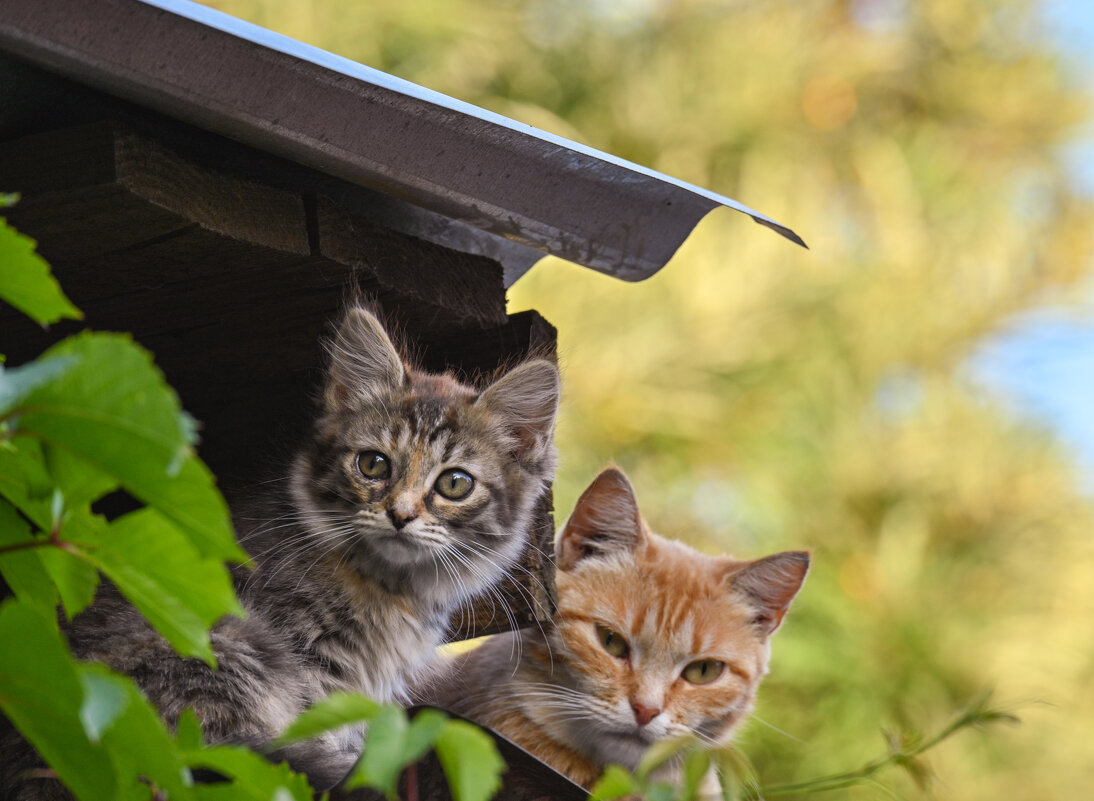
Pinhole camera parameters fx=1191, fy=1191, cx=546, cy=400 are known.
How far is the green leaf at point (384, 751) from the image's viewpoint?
560 millimetres

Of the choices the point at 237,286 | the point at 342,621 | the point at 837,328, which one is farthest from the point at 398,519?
the point at 837,328

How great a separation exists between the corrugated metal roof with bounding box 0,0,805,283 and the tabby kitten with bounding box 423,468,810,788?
0.36 meters

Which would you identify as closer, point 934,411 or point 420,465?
point 420,465

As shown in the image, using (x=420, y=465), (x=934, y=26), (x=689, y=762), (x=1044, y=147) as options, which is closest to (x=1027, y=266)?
(x=1044, y=147)

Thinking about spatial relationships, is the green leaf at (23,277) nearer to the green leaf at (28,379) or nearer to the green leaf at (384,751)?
the green leaf at (28,379)

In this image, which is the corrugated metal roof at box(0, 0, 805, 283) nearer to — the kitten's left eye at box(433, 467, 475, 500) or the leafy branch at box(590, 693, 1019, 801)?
the kitten's left eye at box(433, 467, 475, 500)

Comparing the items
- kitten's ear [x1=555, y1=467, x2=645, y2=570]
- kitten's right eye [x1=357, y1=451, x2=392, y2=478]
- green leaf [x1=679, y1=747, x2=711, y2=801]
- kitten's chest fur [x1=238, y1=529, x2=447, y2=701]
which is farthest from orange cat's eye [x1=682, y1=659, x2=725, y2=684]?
green leaf [x1=679, y1=747, x2=711, y2=801]

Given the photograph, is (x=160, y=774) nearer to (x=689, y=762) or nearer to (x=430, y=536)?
(x=689, y=762)

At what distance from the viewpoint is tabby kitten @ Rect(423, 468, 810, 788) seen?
1.48 m

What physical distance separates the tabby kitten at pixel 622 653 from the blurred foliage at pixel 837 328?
2829mm

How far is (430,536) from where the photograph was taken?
1399 mm

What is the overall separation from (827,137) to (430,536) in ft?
17.3

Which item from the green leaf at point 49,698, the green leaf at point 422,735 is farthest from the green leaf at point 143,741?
the green leaf at point 422,735

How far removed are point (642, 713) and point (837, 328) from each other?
443 centimetres
